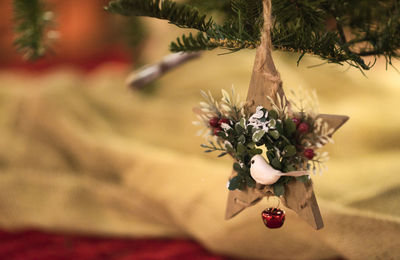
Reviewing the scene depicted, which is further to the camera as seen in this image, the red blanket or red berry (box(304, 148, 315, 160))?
the red blanket

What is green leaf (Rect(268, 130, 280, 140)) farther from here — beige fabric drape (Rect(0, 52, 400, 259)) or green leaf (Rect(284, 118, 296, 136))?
beige fabric drape (Rect(0, 52, 400, 259))

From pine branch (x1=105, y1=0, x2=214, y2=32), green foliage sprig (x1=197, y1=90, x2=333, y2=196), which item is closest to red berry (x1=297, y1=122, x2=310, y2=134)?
green foliage sprig (x1=197, y1=90, x2=333, y2=196)

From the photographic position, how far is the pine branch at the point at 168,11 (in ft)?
1.29

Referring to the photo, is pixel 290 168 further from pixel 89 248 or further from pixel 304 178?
pixel 89 248

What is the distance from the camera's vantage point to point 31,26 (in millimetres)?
478

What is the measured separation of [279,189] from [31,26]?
352 millimetres

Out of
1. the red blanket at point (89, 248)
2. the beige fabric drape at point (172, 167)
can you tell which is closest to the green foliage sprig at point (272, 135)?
the beige fabric drape at point (172, 167)

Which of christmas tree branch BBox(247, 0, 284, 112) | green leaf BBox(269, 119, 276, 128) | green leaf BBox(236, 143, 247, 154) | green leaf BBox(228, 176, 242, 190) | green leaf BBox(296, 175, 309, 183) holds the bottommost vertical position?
green leaf BBox(228, 176, 242, 190)

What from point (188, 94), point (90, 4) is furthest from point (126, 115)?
point (90, 4)

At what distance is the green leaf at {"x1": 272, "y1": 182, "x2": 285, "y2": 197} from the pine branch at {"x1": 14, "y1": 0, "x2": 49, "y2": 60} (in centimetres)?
32

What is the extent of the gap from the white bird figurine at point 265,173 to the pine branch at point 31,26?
29cm

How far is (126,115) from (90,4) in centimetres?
165

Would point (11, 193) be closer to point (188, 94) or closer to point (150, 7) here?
point (188, 94)

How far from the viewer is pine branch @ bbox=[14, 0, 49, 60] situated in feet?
Answer: 1.55
